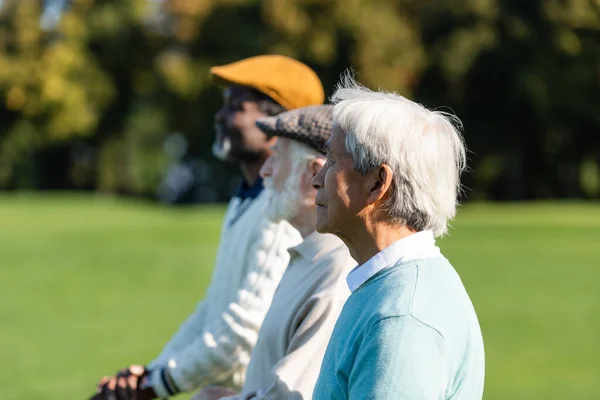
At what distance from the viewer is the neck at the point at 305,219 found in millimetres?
3309

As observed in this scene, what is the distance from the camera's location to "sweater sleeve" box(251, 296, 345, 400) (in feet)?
9.37

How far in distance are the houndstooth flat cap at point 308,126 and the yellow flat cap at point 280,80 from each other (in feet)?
2.85

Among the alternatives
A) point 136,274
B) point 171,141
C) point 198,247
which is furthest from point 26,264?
point 171,141

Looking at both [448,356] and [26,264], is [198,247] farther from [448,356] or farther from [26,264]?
[448,356]

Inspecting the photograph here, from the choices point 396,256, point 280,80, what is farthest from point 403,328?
point 280,80

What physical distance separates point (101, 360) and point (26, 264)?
967 centimetres

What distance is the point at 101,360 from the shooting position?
11.3 metres

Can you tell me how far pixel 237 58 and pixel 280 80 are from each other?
1632 inches

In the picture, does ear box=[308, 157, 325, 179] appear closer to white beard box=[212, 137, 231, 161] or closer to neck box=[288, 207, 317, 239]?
neck box=[288, 207, 317, 239]

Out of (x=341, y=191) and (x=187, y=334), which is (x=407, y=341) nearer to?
(x=341, y=191)

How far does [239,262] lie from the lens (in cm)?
380

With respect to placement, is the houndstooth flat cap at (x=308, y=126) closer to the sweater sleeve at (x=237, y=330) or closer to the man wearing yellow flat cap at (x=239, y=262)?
the man wearing yellow flat cap at (x=239, y=262)

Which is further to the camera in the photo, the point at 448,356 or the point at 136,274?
the point at 136,274

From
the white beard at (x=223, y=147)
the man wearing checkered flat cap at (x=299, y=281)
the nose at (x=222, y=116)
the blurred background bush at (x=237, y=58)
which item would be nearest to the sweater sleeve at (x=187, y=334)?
the white beard at (x=223, y=147)
